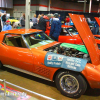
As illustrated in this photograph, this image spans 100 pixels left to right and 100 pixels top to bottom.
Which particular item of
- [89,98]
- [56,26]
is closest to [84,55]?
[89,98]

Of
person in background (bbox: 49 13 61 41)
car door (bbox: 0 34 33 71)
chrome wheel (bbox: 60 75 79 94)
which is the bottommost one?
chrome wheel (bbox: 60 75 79 94)

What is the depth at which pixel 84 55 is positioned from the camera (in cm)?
305

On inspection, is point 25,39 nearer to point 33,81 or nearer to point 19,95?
point 33,81

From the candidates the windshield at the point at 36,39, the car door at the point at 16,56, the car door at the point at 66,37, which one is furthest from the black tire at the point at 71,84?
the car door at the point at 66,37

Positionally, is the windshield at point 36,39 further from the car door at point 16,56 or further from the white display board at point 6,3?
the white display board at point 6,3

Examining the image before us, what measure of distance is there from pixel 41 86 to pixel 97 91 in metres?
1.35

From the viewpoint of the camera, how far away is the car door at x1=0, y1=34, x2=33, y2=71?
3.06 metres

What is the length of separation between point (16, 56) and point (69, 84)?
5.11 ft

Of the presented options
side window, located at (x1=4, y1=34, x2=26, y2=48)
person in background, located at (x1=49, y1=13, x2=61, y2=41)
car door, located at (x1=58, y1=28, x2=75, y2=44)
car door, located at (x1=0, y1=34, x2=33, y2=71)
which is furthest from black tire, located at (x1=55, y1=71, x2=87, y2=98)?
car door, located at (x1=58, y1=28, x2=75, y2=44)

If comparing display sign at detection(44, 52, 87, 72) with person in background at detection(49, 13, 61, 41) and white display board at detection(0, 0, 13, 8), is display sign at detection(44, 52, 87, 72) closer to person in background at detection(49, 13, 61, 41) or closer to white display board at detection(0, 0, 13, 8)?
person in background at detection(49, 13, 61, 41)

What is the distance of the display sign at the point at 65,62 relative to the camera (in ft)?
7.91

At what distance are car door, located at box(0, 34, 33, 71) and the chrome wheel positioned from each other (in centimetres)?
88

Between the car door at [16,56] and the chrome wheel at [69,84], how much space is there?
34.6 inches

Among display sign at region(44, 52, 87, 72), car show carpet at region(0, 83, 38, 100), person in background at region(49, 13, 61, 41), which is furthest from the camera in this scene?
person in background at region(49, 13, 61, 41)
